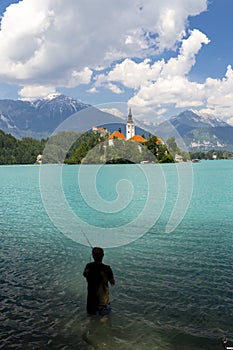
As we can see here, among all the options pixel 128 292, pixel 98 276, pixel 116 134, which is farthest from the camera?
pixel 116 134

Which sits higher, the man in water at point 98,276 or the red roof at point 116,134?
the red roof at point 116,134

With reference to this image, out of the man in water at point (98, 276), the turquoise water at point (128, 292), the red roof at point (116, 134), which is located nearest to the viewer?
the turquoise water at point (128, 292)

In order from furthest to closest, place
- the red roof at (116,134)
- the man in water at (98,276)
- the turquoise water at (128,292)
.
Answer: the red roof at (116,134) → the man in water at (98,276) → the turquoise water at (128,292)

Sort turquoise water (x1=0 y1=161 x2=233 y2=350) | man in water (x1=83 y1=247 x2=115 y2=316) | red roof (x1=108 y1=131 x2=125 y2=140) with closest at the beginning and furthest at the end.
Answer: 1. turquoise water (x1=0 y1=161 x2=233 y2=350)
2. man in water (x1=83 y1=247 x2=115 y2=316)
3. red roof (x1=108 y1=131 x2=125 y2=140)

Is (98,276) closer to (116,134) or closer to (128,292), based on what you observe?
(128,292)

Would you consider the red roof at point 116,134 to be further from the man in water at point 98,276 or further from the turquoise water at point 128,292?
the man in water at point 98,276

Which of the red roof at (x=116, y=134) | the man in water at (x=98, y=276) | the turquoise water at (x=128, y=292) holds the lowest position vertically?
the turquoise water at (x=128, y=292)

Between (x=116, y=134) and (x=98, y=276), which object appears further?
(x=116, y=134)

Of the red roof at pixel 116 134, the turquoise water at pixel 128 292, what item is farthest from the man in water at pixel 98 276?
the red roof at pixel 116 134

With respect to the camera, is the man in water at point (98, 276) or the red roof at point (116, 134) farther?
the red roof at point (116, 134)

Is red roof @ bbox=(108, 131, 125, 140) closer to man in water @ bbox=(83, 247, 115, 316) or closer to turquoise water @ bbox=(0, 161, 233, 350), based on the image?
turquoise water @ bbox=(0, 161, 233, 350)

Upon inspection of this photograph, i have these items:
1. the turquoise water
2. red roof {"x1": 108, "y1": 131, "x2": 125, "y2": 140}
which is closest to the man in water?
the turquoise water

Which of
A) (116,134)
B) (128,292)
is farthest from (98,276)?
(116,134)

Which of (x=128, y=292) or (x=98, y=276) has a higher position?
(x=98, y=276)
